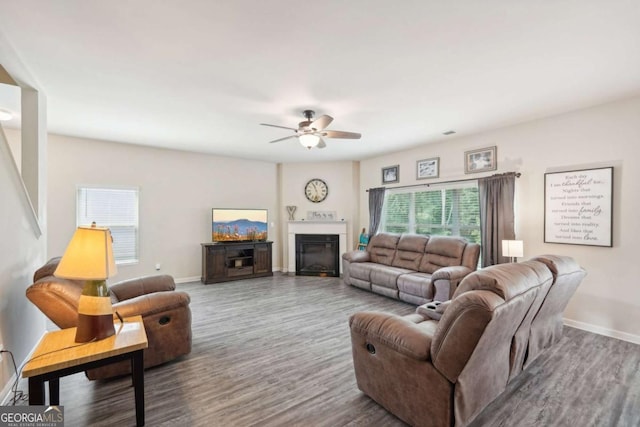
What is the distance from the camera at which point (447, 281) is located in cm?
405

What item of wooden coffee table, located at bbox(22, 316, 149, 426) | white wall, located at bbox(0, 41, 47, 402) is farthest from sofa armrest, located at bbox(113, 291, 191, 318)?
white wall, located at bbox(0, 41, 47, 402)

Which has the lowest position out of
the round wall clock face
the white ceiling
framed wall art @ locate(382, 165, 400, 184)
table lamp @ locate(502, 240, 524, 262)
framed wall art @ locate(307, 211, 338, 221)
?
table lamp @ locate(502, 240, 524, 262)

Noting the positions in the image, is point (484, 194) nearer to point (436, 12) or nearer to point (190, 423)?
point (436, 12)

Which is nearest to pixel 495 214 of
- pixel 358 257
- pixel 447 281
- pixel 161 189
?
pixel 447 281

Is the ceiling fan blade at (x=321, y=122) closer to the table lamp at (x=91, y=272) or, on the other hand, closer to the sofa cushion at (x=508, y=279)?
the sofa cushion at (x=508, y=279)

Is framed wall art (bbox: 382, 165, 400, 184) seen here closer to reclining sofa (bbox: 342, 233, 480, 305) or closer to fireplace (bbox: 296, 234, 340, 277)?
reclining sofa (bbox: 342, 233, 480, 305)

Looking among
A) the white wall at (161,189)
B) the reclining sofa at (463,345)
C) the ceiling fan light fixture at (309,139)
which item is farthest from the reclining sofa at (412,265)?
the white wall at (161,189)

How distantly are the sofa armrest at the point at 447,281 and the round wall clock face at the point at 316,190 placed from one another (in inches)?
144

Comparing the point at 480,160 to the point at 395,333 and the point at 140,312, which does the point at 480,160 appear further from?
the point at 140,312

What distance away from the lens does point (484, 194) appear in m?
4.53

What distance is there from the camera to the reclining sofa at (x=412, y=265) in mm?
4227

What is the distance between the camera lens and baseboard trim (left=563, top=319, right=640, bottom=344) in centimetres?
326

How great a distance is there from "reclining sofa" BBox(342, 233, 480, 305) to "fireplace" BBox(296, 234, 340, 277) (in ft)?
3.01

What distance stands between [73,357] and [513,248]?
183 inches
